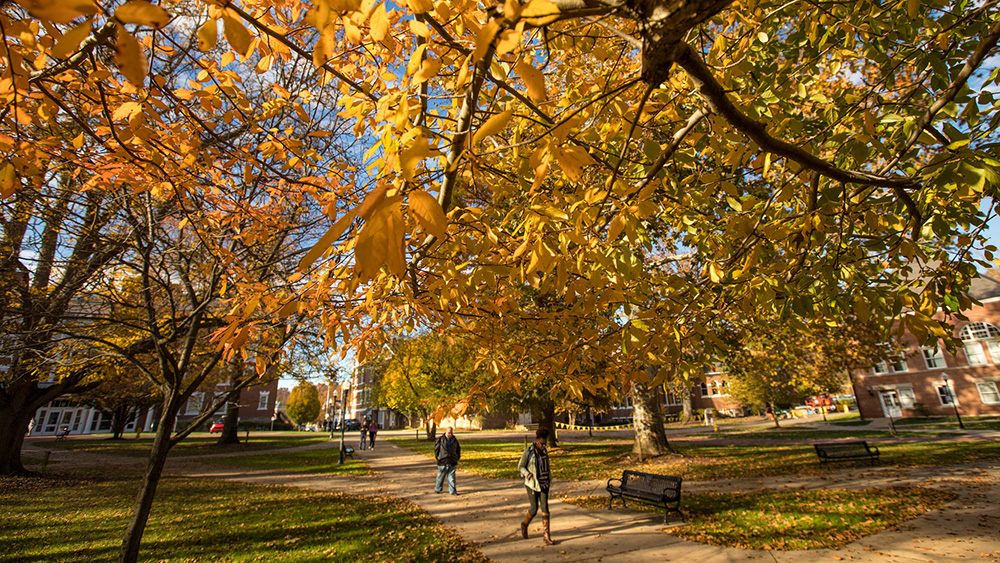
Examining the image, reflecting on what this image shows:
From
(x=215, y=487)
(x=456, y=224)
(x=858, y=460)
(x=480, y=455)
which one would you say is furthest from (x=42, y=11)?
(x=480, y=455)

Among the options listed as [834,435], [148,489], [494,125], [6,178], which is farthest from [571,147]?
[834,435]

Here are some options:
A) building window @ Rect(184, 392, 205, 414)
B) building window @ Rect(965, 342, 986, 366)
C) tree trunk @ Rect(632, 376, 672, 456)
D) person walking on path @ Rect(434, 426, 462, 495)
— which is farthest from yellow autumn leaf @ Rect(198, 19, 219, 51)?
building window @ Rect(965, 342, 986, 366)

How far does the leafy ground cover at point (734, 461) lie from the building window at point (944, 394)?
20.2m

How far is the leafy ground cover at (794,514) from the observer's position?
571cm

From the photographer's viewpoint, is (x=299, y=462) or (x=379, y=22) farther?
(x=299, y=462)

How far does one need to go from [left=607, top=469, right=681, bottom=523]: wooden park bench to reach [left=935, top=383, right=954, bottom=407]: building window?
35312mm

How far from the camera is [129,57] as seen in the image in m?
1.17

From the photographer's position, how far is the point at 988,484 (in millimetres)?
8188

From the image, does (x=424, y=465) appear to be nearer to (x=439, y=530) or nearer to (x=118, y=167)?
(x=439, y=530)

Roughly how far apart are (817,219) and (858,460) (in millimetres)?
13339

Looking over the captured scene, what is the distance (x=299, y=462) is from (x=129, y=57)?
1907 centimetres

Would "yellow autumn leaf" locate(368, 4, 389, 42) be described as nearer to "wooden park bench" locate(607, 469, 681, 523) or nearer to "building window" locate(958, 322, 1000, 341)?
"wooden park bench" locate(607, 469, 681, 523)

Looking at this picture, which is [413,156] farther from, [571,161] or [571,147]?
[571,147]

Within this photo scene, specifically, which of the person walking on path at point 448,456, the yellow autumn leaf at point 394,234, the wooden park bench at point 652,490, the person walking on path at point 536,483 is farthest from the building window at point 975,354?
the yellow autumn leaf at point 394,234
